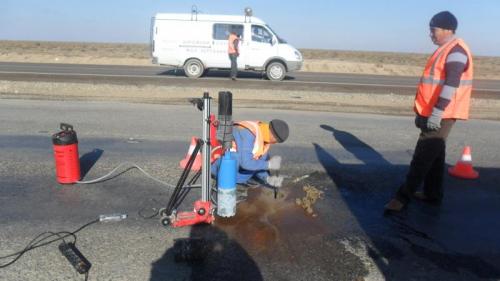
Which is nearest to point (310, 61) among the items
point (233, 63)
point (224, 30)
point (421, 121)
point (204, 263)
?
point (224, 30)

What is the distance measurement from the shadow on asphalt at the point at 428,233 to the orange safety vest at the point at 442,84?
3.90ft

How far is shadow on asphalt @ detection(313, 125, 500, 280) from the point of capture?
3775 millimetres

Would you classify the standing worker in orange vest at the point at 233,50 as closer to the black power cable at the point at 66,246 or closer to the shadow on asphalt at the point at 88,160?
the shadow on asphalt at the point at 88,160

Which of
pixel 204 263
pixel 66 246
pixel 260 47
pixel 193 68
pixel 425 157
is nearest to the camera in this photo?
pixel 204 263

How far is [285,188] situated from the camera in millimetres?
5672

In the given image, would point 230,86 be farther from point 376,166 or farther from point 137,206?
point 137,206

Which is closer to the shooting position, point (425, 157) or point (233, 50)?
point (425, 157)

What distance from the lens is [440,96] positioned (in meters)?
4.51

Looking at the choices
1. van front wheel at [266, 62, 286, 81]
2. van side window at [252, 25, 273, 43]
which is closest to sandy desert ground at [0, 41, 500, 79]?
van front wheel at [266, 62, 286, 81]

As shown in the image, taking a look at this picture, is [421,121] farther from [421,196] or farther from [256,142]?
[256,142]

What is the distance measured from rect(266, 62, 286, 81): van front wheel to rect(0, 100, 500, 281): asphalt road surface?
34.8 ft

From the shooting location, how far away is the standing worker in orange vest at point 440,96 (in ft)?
14.6

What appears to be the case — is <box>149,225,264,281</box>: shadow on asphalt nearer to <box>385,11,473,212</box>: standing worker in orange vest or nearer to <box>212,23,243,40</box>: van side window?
<box>385,11,473,212</box>: standing worker in orange vest

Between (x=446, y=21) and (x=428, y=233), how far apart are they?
7.35ft
